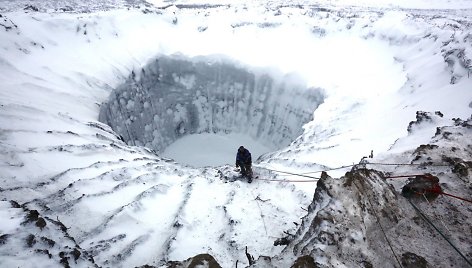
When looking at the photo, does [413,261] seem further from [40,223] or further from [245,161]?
[245,161]

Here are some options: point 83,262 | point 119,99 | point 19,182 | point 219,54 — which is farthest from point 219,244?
point 219,54

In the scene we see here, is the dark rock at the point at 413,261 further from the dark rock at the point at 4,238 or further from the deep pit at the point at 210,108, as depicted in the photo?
the deep pit at the point at 210,108

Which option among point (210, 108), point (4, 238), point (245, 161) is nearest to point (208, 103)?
point (210, 108)

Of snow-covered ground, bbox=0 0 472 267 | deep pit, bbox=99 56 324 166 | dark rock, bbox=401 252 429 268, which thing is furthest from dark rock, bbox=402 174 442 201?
deep pit, bbox=99 56 324 166

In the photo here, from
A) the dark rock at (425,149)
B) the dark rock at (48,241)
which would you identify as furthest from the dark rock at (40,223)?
the dark rock at (425,149)

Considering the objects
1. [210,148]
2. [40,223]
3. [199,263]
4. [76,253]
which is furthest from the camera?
[210,148]

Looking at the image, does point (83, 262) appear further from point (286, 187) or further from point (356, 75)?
point (356, 75)

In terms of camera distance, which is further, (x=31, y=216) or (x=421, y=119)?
(x=421, y=119)
